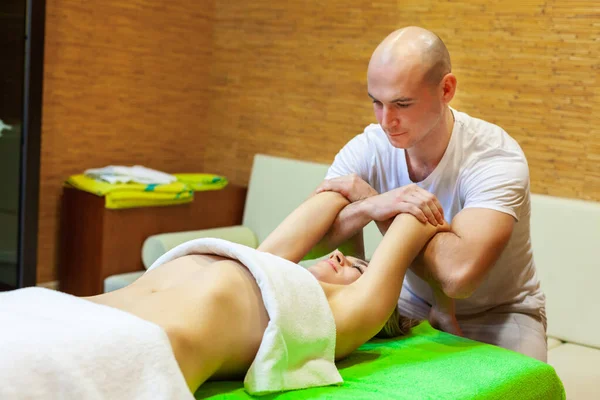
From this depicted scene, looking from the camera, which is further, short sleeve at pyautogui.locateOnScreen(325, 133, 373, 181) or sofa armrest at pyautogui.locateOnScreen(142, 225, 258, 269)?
sofa armrest at pyautogui.locateOnScreen(142, 225, 258, 269)

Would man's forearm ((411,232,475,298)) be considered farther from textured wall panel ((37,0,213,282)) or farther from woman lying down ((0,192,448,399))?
textured wall panel ((37,0,213,282))

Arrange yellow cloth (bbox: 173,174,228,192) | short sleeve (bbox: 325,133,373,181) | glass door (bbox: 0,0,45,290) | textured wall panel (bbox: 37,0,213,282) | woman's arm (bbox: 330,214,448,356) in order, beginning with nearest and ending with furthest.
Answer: woman's arm (bbox: 330,214,448,356) → short sleeve (bbox: 325,133,373,181) → glass door (bbox: 0,0,45,290) → textured wall panel (bbox: 37,0,213,282) → yellow cloth (bbox: 173,174,228,192)

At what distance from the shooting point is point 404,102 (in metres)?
1.97

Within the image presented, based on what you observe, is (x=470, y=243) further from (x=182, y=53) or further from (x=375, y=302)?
(x=182, y=53)

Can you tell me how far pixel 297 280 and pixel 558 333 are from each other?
1653 millimetres

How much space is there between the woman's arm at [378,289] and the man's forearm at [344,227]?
6.0 inches

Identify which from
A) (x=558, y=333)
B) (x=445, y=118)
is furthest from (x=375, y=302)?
(x=558, y=333)

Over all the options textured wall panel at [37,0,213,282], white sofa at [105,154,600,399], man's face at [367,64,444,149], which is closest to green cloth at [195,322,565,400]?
man's face at [367,64,444,149]

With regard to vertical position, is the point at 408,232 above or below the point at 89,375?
above

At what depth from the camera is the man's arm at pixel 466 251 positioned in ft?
6.16

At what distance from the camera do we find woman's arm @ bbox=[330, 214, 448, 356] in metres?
1.71

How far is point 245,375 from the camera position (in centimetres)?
159

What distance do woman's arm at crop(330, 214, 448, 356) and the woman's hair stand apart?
0.41 ft

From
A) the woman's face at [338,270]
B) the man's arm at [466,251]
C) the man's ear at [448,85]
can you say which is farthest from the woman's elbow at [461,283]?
the man's ear at [448,85]
